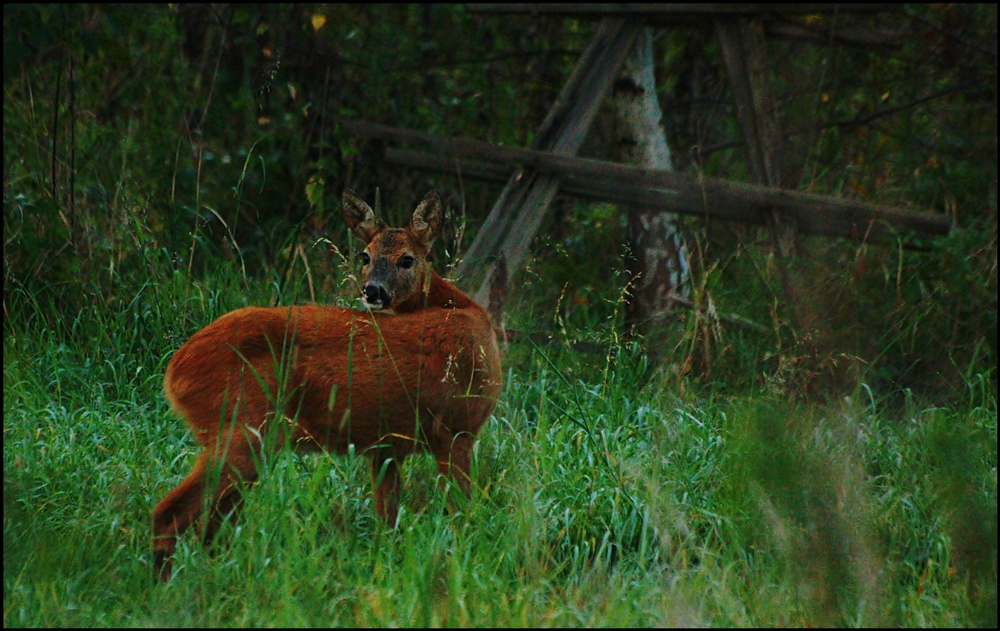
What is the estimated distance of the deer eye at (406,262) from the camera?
4.86 metres

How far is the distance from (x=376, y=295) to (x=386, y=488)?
791 mm

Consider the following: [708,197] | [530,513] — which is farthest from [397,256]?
[708,197]

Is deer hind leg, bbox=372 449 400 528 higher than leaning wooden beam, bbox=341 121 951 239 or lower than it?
lower

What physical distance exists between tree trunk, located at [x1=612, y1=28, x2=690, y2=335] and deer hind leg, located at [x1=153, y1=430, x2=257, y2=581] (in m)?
3.11

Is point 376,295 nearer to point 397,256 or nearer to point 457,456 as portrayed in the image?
point 397,256

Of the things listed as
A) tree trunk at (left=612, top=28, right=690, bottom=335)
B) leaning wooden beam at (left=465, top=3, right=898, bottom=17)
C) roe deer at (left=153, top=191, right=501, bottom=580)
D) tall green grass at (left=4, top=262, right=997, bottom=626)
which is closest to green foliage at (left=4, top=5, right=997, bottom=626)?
tall green grass at (left=4, top=262, right=997, bottom=626)

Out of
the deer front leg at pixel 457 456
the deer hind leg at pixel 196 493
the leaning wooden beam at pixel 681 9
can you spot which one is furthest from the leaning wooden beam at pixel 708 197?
the deer hind leg at pixel 196 493

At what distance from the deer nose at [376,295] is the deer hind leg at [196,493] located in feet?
3.12

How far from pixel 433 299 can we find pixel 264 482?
52.5 inches

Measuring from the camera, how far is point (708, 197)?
620 centimetres

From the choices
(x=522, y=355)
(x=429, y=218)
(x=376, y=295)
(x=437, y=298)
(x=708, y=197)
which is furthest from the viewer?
(x=708, y=197)

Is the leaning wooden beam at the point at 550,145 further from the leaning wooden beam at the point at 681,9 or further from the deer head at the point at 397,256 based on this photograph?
the deer head at the point at 397,256

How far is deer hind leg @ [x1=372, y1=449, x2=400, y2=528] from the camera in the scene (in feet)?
14.0

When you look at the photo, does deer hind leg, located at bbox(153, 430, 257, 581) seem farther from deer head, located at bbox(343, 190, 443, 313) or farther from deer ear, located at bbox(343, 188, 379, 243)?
deer ear, located at bbox(343, 188, 379, 243)
